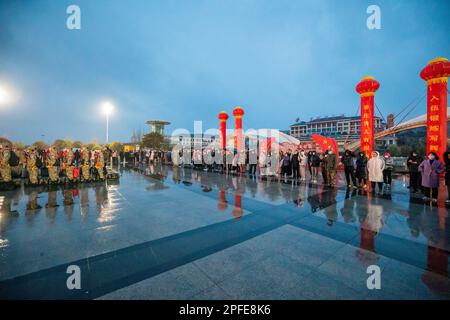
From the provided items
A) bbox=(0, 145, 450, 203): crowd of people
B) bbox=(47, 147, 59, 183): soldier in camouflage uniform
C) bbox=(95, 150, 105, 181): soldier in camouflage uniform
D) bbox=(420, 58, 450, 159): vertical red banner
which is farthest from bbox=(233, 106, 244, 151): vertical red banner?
bbox=(47, 147, 59, 183): soldier in camouflage uniform

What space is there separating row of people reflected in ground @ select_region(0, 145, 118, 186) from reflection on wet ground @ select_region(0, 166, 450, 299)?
3209mm

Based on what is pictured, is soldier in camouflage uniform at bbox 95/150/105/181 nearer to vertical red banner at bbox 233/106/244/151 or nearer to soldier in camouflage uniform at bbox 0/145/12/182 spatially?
soldier in camouflage uniform at bbox 0/145/12/182

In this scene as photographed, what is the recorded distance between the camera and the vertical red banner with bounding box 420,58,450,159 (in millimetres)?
10875

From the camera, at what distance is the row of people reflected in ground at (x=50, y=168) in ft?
26.6

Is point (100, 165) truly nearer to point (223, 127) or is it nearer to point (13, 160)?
point (13, 160)

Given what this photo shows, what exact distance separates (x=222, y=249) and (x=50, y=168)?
968 centimetres

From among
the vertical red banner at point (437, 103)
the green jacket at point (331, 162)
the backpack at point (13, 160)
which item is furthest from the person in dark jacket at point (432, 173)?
the backpack at point (13, 160)

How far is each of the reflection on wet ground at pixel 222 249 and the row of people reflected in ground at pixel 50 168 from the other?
3.21 metres

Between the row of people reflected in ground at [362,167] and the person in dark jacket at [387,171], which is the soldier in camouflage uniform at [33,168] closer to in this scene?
the row of people reflected in ground at [362,167]

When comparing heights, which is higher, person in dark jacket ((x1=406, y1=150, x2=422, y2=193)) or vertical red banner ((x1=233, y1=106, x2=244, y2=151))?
vertical red banner ((x1=233, y1=106, x2=244, y2=151))

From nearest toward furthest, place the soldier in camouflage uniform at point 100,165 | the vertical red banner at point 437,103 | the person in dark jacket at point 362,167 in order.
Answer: the person in dark jacket at point 362,167
the soldier in camouflage uniform at point 100,165
the vertical red banner at point 437,103
